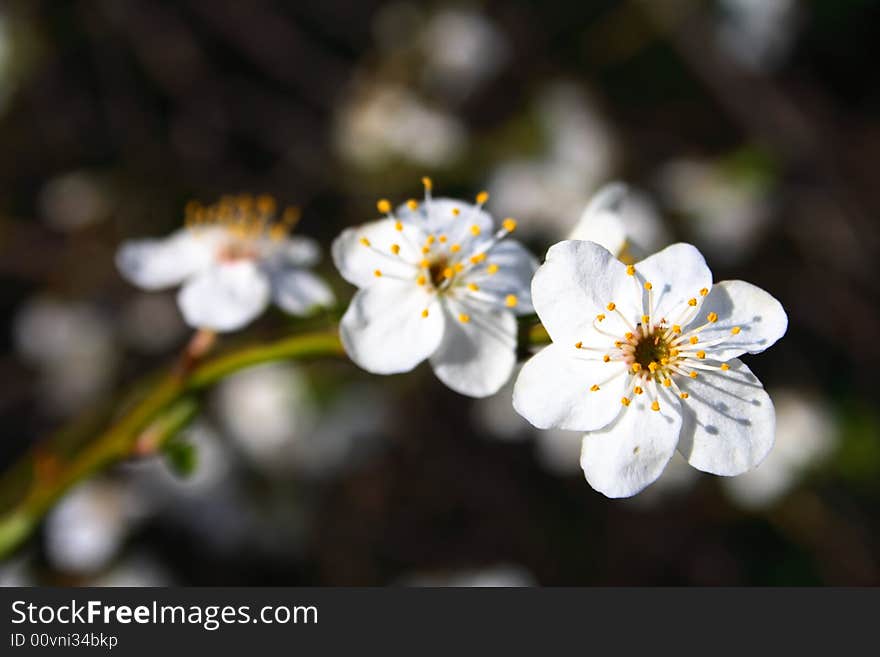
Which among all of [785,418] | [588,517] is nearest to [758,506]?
[785,418]

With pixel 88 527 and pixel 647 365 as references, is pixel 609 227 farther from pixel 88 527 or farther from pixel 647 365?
pixel 88 527

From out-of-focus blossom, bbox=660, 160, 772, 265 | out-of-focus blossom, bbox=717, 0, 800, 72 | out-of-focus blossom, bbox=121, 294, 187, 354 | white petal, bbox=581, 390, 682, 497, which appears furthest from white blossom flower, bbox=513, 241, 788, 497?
out-of-focus blossom, bbox=717, 0, 800, 72

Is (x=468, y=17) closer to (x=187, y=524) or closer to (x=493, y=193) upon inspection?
(x=493, y=193)

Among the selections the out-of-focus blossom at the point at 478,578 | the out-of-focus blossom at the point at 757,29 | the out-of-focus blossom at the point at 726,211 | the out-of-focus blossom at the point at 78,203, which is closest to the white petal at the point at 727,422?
the out-of-focus blossom at the point at 478,578

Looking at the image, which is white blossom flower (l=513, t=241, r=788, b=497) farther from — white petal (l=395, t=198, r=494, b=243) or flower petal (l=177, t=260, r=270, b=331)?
flower petal (l=177, t=260, r=270, b=331)

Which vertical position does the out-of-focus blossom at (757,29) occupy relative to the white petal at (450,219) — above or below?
above

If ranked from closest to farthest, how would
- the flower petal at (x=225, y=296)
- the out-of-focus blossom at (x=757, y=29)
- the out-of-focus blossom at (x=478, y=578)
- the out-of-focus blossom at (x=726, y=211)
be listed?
1. the flower petal at (x=225, y=296)
2. the out-of-focus blossom at (x=478, y=578)
3. the out-of-focus blossom at (x=726, y=211)
4. the out-of-focus blossom at (x=757, y=29)

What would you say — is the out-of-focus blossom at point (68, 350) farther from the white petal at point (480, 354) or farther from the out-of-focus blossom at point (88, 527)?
the white petal at point (480, 354)
